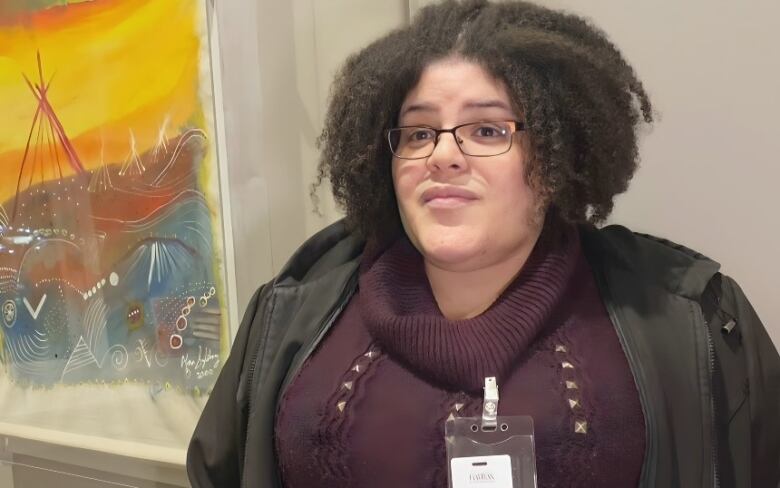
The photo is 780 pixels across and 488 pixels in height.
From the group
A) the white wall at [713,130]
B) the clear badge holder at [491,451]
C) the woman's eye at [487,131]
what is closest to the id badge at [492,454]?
the clear badge holder at [491,451]

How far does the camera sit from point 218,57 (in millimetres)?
1234

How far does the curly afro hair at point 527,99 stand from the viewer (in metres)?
0.94

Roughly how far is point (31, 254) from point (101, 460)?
47 centimetres

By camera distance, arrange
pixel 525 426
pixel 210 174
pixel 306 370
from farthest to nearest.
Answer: pixel 210 174
pixel 306 370
pixel 525 426

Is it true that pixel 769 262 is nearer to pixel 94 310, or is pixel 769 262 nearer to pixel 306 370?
pixel 306 370

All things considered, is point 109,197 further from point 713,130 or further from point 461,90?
point 713,130

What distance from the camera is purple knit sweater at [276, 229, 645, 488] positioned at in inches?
34.3

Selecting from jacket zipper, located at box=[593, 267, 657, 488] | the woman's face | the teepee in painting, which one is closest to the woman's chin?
the woman's face

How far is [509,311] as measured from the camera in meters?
0.93

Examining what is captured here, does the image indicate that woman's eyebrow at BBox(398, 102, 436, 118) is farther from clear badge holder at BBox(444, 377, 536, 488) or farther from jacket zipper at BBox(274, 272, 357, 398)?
clear badge holder at BBox(444, 377, 536, 488)

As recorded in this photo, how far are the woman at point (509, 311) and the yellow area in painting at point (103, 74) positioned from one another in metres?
0.39

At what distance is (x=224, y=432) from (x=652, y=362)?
0.63 meters

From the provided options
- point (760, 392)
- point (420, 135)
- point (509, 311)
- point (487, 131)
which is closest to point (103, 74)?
point (420, 135)

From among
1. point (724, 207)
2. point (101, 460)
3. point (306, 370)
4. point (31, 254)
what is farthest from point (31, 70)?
point (724, 207)
